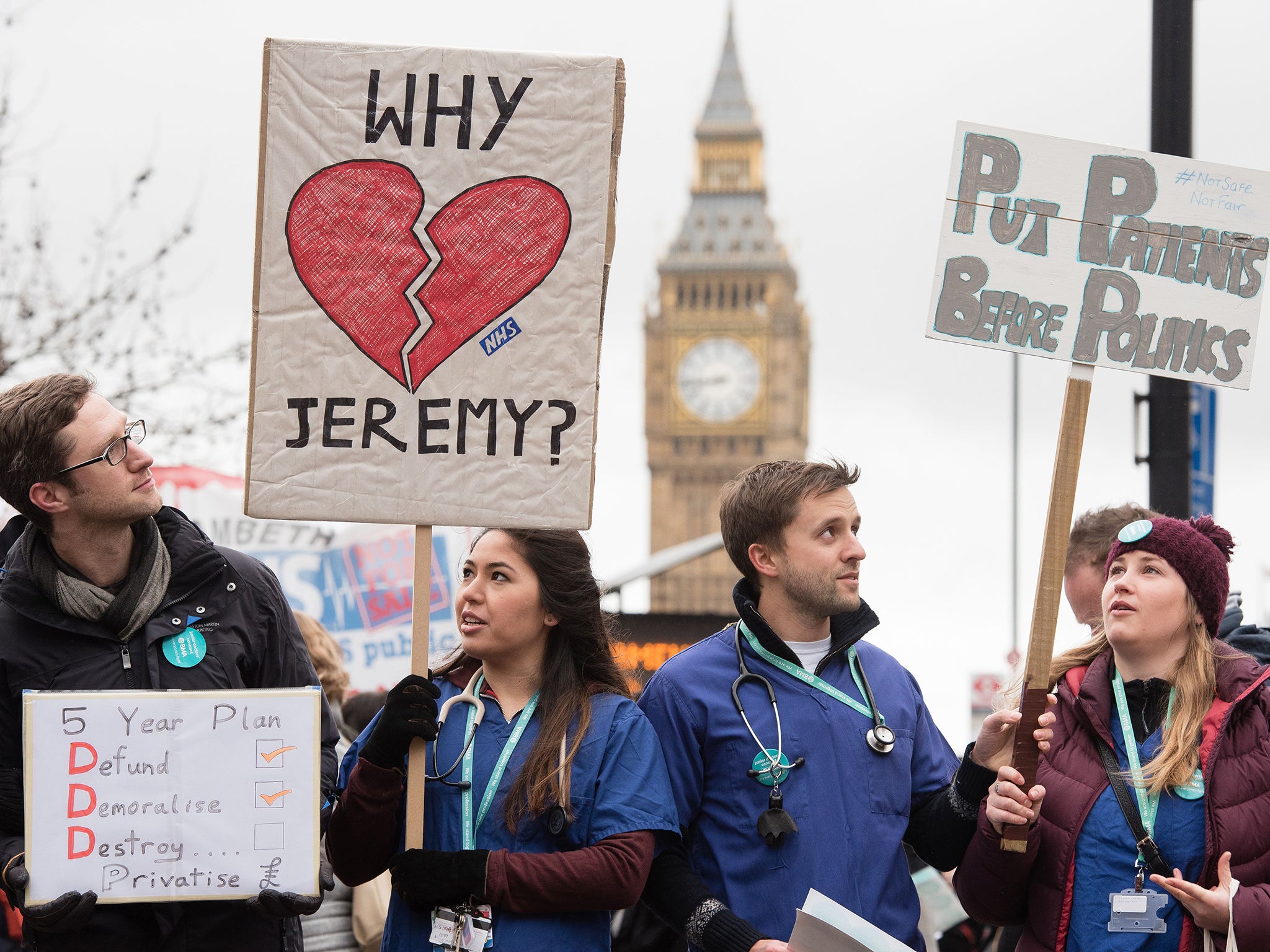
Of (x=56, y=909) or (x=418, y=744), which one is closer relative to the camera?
(x=56, y=909)

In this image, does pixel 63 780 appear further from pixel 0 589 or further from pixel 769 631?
pixel 769 631

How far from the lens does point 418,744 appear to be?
10.9 feet

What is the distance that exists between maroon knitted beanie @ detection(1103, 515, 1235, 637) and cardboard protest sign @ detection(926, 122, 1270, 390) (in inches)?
14.5

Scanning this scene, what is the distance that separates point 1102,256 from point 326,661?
326 cm

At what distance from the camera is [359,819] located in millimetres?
3354

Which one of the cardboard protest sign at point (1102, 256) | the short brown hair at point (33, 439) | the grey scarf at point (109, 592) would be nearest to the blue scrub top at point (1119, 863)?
the cardboard protest sign at point (1102, 256)

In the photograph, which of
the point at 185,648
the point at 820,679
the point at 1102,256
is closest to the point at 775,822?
the point at 820,679

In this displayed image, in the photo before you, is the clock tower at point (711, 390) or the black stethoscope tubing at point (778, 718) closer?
the black stethoscope tubing at point (778, 718)

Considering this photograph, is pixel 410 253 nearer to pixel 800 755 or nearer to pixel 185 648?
pixel 185 648

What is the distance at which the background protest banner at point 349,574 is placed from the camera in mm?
10188

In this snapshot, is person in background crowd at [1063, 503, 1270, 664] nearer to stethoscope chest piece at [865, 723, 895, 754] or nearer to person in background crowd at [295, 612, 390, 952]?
stethoscope chest piece at [865, 723, 895, 754]

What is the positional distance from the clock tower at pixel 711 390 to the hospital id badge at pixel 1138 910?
85625 millimetres

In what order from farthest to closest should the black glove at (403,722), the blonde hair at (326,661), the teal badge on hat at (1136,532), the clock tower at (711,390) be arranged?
1. the clock tower at (711,390)
2. the blonde hair at (326,661)
3. the teal badge on hat at (1136,532)
4. the black glove at (403,722)

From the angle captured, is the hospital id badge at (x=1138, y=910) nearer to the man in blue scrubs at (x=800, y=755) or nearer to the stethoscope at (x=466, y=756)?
the man in blue scrubs at (x=800, y=755)
